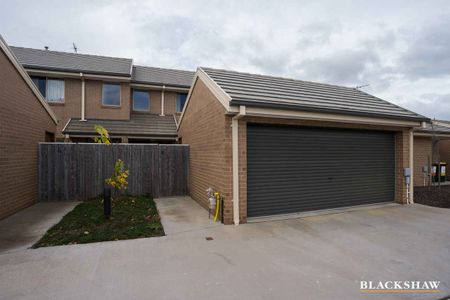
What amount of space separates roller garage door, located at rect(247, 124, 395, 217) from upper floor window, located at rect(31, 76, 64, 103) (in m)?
12.3

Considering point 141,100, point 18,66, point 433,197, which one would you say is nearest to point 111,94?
point 141,100

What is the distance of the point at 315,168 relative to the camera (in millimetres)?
6762

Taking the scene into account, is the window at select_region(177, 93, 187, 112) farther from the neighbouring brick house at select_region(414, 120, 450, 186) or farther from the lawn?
the neighbouring brick house at select_region(414, 120, 450, 186)

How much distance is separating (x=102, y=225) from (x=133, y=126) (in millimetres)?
8344

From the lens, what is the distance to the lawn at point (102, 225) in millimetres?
4705

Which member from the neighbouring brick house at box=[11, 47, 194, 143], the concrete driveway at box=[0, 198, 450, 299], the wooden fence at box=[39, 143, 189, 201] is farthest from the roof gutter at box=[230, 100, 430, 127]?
the neighbouring brick house at box=[11, 47, 194, 143]

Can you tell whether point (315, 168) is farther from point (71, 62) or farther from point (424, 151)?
point (71, 62)

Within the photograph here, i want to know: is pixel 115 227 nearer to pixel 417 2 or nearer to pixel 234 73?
pixel 234 73

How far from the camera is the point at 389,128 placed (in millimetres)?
7723

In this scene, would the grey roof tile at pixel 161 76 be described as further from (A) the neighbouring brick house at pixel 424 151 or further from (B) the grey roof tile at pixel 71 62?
(A) the neighbouring brick house at pixel 424 151

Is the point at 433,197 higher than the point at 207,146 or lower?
lower

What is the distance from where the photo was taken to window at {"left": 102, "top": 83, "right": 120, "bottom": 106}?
1335 centimetres

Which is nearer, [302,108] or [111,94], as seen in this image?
[302,108]

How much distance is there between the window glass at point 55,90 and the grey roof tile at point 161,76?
390 cm
